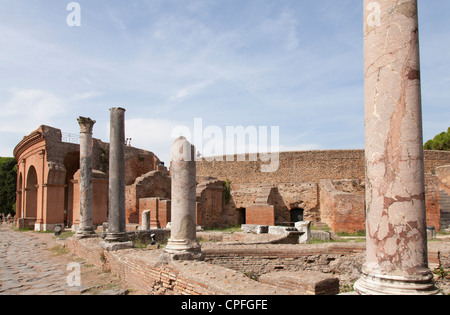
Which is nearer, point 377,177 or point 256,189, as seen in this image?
point 377,177

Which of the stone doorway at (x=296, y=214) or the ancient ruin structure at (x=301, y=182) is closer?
the ancient ruin structure at (x=301, y=182)

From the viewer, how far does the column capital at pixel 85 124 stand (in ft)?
39.3

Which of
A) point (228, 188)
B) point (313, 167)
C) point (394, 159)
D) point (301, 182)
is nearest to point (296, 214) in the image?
point (301, 182)

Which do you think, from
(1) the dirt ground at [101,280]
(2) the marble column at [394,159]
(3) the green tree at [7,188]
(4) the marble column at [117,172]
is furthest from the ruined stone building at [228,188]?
(2) the marble column at [394,159]

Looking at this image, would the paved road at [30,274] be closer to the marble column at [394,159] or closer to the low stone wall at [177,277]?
the low stone wall at [177,277]

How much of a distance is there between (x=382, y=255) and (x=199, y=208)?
17899 millimetres

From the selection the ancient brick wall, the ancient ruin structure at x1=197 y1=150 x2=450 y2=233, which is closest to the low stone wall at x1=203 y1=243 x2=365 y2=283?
the ancient ruin structure at x1=197 y1=150 x2=450 y2=233

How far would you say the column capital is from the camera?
39.3ft

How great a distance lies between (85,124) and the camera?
1203cm

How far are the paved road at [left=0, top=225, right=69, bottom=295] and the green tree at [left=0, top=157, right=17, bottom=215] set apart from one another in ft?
86.5

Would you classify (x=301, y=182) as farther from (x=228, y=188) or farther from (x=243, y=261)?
(x=243, y=261)

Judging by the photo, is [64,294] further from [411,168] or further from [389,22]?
[389,22]
